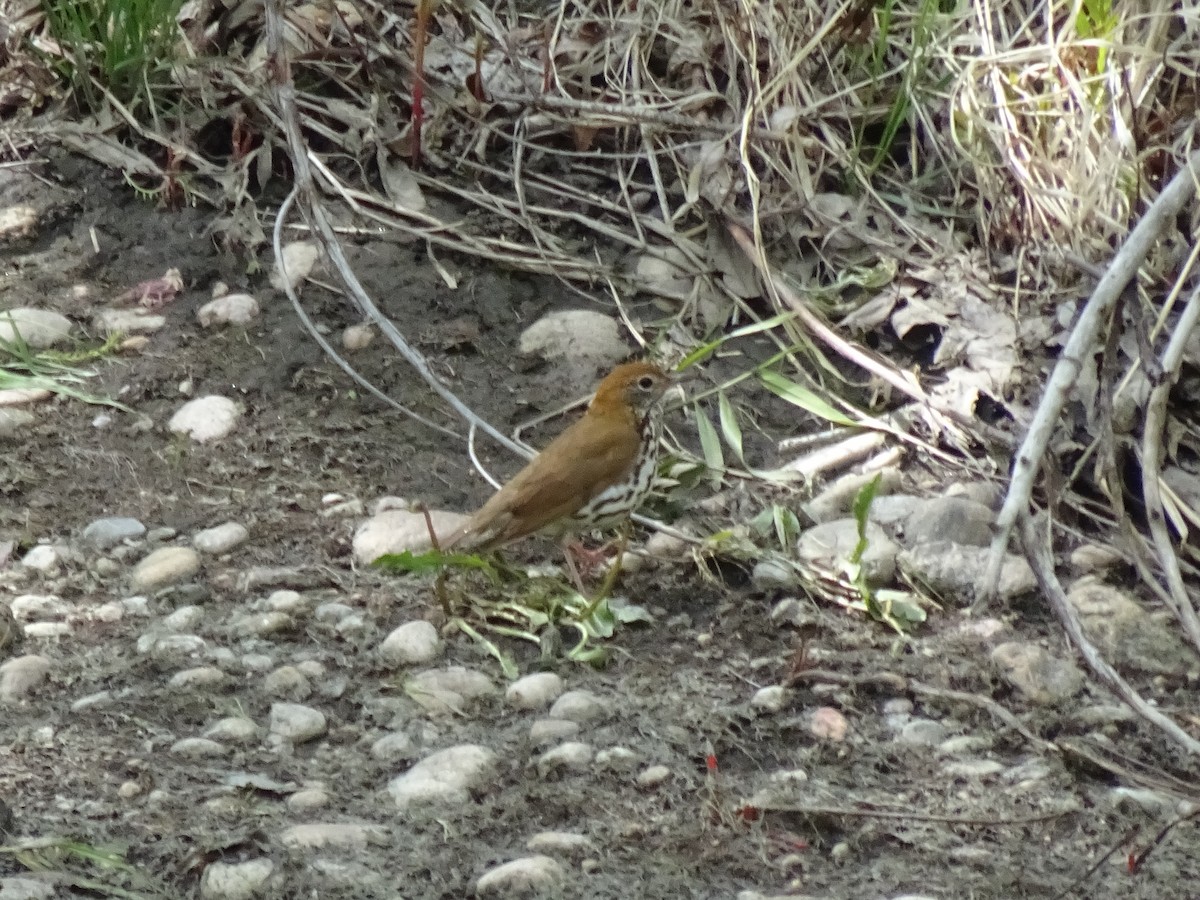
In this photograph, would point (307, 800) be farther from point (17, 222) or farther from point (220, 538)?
point (17, 222)

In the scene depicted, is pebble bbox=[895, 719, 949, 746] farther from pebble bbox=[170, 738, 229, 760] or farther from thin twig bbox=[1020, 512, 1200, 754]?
pebble bbox=[170, 738, 229, 760]

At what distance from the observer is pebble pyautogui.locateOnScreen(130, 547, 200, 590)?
3.32m

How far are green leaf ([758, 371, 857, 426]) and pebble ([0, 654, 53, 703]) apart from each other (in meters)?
2.02

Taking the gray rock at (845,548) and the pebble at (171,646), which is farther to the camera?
the gray rock at (845,548)

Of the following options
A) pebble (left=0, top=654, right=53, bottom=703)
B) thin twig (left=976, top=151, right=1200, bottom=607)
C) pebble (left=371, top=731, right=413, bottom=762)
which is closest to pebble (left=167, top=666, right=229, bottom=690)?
pebble (left=0, top=654, right=53, bottom=703)

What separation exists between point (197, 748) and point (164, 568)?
719 millimetres

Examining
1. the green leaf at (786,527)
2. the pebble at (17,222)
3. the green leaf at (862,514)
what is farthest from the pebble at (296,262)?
the green leaf at (862,514)

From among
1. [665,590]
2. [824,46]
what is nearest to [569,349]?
[665,590]

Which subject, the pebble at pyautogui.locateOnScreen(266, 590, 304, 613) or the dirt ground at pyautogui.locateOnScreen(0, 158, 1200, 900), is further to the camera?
the pebble at pyautogui.locateOnScreen(266, 590, 304, 613)

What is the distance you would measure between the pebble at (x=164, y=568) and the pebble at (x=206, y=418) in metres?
0.52

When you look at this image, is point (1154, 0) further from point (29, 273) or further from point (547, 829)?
point (29, 273)

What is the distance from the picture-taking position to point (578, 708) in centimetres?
294

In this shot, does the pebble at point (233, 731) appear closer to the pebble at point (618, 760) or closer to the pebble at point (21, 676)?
the pebble at point (21, 676)

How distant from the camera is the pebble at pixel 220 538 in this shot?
3.46 meters
